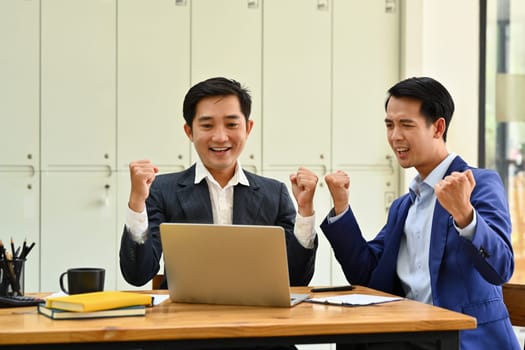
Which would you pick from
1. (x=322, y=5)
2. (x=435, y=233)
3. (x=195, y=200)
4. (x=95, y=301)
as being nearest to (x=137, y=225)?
(x=195, y=200)

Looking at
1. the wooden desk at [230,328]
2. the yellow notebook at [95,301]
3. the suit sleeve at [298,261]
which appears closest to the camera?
the wooden desk at [230,328]

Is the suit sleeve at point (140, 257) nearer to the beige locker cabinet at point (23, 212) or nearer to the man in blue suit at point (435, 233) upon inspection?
the man in blue suit at point (435, 233)

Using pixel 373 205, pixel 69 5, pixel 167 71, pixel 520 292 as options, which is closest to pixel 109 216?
pixel 167 71

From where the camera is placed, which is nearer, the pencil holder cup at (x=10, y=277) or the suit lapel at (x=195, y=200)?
the pencil holder cup at (x=10, y=277)

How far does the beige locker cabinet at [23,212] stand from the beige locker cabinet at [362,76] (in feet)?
5.68

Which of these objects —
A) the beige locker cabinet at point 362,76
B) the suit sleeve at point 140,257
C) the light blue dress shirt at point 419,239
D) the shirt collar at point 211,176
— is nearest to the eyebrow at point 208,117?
the shirt collar at point 211,176

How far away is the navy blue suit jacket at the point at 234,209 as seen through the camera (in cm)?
276

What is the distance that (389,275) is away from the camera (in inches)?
108

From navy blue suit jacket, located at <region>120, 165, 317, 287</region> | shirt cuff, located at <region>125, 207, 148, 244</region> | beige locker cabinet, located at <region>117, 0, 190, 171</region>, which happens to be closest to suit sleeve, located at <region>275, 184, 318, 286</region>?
navy blue suit jacket, located at <region>120, 165, 317, 287</region>

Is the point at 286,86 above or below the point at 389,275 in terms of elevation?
above

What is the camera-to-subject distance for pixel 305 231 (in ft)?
8.92

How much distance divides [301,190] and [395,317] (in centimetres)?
70

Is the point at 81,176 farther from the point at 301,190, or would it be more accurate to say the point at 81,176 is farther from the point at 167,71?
the point at 301,190

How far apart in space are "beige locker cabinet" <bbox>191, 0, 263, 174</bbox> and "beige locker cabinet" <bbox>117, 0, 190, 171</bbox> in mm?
65
